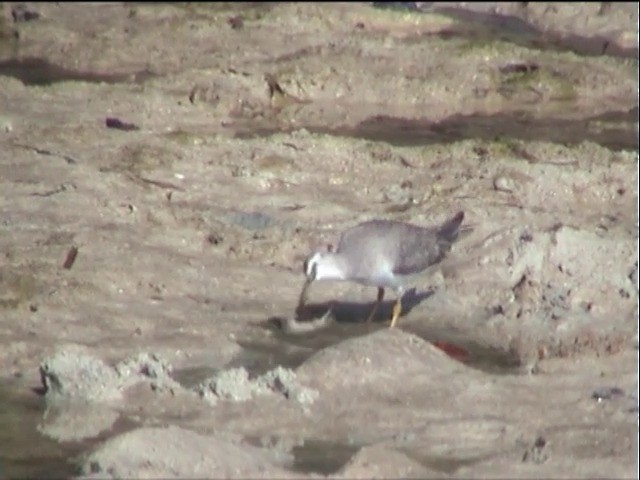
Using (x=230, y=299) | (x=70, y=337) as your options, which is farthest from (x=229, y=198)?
(x=70, y=337)

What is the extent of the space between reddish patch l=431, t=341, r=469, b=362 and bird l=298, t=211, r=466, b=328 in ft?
1.14

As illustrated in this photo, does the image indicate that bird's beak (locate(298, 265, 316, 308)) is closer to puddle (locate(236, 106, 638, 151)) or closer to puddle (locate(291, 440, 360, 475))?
puddle (locate(291, 440, 360, 475))

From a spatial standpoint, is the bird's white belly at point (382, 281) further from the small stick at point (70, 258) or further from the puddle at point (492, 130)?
the puddle at point (492, 130)

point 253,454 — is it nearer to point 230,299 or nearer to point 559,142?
point 230,299

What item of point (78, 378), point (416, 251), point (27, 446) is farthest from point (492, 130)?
point (27, 446)

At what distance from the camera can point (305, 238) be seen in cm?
1019

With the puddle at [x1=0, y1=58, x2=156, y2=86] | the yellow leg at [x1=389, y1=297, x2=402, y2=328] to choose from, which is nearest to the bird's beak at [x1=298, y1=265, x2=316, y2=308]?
the yellow leg at [x1=389, y1=297, x2=402, y2=328]

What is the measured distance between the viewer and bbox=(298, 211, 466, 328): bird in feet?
29.7

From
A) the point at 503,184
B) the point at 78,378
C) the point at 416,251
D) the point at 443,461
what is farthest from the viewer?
the point at 503,184

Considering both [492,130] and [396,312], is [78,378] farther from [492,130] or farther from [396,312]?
[492,130]

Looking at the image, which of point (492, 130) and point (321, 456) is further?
point (492, 130)

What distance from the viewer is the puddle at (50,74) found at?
14.2 m

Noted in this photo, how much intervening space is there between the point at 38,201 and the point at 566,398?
13.7ft

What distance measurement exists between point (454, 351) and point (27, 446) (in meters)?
2.63
